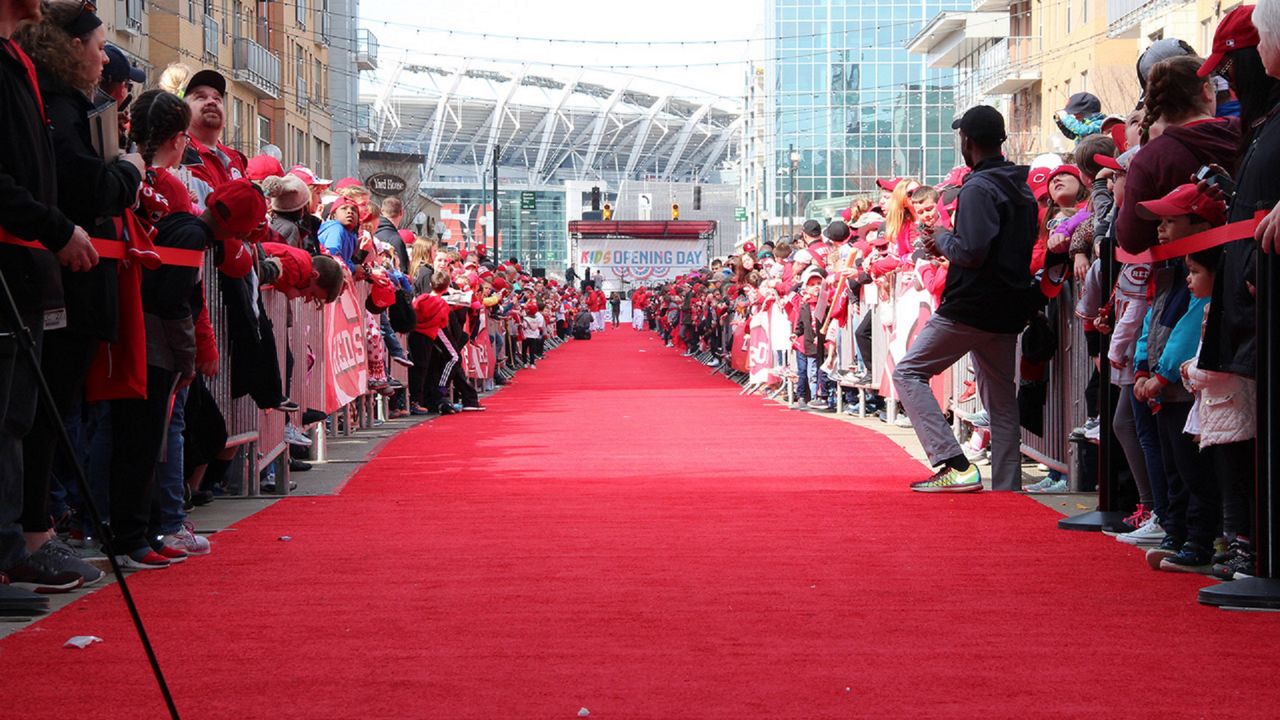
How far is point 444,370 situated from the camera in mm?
19250

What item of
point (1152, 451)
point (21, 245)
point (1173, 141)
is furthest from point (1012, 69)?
point (21, 245)

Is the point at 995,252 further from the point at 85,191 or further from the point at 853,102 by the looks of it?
the point at 853,102

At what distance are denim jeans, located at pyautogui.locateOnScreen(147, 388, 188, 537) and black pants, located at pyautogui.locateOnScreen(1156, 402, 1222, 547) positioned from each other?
12.9 feet

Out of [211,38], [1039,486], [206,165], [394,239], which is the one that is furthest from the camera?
[211,38]

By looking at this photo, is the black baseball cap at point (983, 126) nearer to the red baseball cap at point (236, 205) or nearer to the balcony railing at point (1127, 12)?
the red baseball cap at point (236, 205)

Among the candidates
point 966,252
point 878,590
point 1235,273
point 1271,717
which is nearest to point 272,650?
point 878,590

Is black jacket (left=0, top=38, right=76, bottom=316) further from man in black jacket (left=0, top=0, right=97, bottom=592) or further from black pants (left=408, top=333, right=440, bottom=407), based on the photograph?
black pants (left=408, top=333, right=440, bottom=407)

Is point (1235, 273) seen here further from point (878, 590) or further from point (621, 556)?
point (621, 556)

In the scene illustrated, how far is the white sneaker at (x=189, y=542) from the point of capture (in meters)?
6.99

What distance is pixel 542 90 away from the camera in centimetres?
19188

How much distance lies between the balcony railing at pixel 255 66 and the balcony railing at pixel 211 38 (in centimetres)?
201

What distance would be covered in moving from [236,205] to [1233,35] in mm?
4031

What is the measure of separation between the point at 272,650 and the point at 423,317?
14.1m

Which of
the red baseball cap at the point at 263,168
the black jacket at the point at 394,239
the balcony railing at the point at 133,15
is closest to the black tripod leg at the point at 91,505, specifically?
the red baseball cap at the point at 263,168
